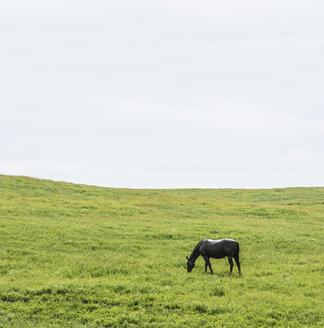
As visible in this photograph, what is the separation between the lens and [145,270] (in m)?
19.6

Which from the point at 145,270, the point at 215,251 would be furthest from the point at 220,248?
the point at 145,270

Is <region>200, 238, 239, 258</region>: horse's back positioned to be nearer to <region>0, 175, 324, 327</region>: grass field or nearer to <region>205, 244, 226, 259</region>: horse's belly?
<region>205, 244, 226, 259</region>: horse's belly

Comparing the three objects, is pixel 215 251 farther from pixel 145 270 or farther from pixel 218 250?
pixel 145 270

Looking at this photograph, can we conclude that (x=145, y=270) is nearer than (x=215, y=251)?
Yes

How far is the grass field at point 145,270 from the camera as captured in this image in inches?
543

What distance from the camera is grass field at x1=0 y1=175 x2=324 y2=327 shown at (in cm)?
1378

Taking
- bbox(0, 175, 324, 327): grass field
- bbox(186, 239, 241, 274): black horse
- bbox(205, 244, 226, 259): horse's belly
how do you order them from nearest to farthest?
bbox(0, 175, 324, 327): grass field
bbox(186, 239, 241, 274): black horse
bbox(205, 244, 226, 259): horse's belly

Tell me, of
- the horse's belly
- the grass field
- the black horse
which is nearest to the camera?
the grass field

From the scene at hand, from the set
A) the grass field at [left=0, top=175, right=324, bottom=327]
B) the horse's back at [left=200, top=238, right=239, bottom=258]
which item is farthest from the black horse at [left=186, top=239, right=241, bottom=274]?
the grass field at [left=0, top=175, right=324, bottom=327]

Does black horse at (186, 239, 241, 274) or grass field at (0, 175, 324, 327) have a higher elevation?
black horse at (186, 239, 241, 274)

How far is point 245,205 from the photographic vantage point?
50.1 meters

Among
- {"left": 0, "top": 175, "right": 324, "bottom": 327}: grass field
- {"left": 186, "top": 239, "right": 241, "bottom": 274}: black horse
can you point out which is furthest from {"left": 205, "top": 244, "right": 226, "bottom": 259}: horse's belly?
{"left": 0, "top": 175, "right": 324, "bottom": 327}: grass field

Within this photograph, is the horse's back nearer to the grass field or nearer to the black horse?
the black horse

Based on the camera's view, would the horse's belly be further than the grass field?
Yes
